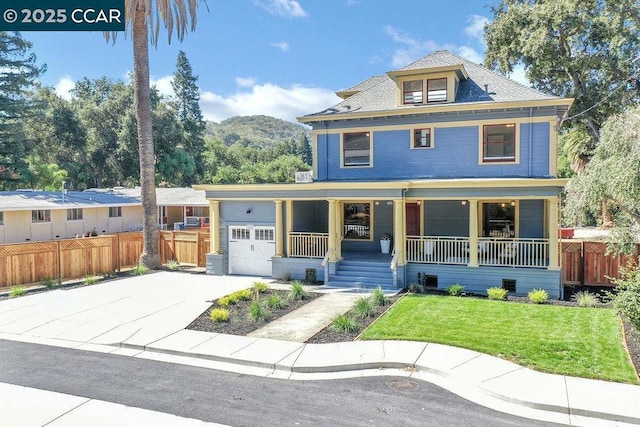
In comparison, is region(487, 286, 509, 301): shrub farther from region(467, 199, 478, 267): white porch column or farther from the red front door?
the red front door

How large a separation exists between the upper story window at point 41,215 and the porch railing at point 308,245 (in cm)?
1587

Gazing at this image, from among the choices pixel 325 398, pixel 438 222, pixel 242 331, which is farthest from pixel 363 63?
pixel 325 398

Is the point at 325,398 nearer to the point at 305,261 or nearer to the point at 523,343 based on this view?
the point at 523,343

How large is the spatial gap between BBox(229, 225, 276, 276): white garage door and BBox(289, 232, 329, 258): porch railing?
0.93m

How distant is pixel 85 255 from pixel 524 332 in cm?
1720

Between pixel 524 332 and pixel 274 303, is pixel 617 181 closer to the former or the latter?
pixel 524 332

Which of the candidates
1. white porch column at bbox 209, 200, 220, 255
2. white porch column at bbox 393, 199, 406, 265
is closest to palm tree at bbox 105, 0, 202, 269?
white porch column at bbox 209, 200, 220, 255

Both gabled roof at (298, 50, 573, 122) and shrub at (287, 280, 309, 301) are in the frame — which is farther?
gabled roof at (298, 50, 573, 122)

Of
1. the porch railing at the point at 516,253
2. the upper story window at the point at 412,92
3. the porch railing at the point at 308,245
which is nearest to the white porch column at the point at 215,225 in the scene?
the porch railing at the point at 308,245

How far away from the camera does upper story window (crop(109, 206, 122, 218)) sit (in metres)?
29.2

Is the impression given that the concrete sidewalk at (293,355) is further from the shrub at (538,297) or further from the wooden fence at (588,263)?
the wooden fence at (588,263)

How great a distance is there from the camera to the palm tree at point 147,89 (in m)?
20.5

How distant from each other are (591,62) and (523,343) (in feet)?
76.6

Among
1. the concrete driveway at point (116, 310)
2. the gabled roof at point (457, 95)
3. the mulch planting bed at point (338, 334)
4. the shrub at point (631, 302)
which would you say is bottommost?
the mulch planting bed at point (338, 334)
